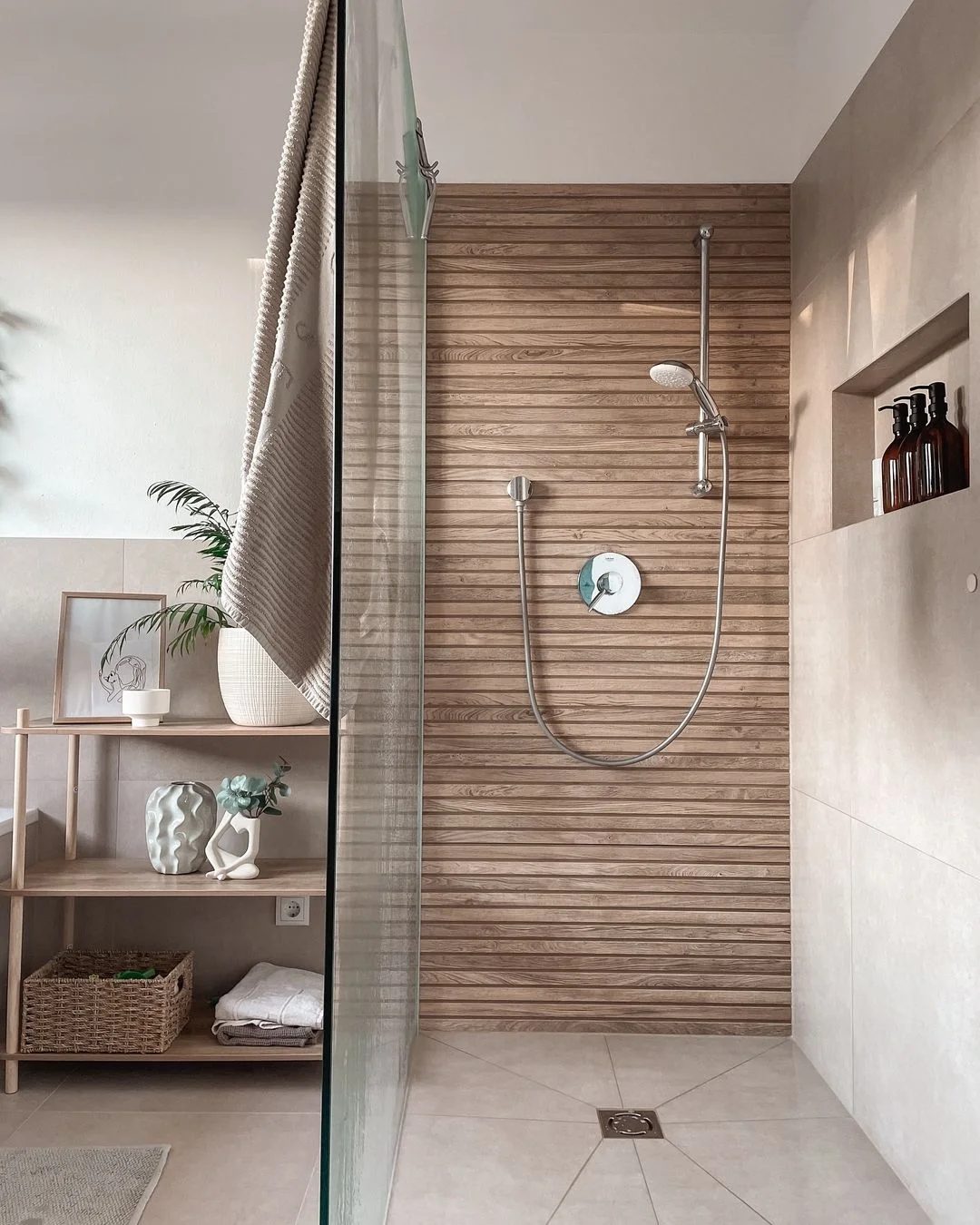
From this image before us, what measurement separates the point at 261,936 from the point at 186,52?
217cm

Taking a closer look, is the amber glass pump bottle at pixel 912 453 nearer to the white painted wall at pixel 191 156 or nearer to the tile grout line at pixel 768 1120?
the white painted wall at pixel 191 156

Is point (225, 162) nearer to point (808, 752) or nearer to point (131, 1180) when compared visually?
point (808, 752)

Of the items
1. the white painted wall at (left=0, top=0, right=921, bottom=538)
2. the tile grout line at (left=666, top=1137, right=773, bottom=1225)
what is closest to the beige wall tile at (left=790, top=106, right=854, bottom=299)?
the white painted wall at (left=0, top=0, right=921, bottom=538)

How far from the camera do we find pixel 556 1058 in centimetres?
232

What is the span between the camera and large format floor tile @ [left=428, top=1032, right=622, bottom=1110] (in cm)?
216

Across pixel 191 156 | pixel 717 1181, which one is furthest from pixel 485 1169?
pixel 191 156

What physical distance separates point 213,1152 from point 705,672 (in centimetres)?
145

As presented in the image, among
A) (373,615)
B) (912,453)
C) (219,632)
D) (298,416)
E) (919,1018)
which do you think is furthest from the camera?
(219,632)

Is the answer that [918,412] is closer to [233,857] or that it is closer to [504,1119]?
[504,1119]

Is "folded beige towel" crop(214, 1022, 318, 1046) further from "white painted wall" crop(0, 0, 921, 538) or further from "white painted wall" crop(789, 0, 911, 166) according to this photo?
"white painted wall" crop(789, 0, 911, 166)

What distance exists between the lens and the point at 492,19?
2.53 metres

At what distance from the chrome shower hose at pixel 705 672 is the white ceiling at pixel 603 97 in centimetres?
71

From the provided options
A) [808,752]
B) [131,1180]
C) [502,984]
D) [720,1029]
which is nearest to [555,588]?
[808,752]

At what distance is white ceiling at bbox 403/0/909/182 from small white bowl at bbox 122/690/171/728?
1.43 m
